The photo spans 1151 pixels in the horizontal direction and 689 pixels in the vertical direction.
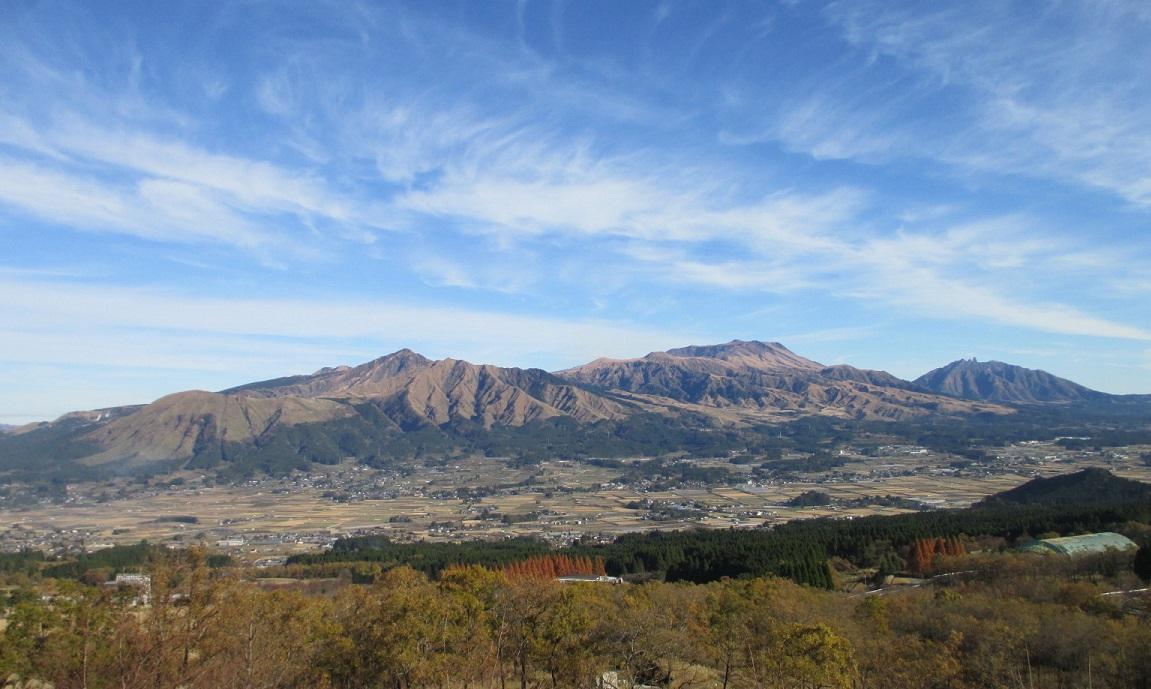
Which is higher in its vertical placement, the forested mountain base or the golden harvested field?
the forested mountain base

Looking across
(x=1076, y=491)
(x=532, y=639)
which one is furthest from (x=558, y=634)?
(x=1076, y=491)

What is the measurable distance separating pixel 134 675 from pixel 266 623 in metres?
9.72

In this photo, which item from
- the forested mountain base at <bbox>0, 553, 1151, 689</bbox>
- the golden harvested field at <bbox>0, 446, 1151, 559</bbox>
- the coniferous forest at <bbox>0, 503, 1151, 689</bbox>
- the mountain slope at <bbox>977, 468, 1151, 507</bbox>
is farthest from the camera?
the golden harvested field at <bbox>0, 446, 1151, 559</bbox>

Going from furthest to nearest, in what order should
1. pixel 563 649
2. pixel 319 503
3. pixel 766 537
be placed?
pixel 319 503 < pixel 766 537 < pixel 563 649

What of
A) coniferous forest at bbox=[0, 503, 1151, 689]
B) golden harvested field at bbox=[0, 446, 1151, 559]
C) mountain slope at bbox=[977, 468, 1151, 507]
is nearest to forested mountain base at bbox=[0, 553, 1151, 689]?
coniferous forest at bbox=[0, 503, 1151, 689]

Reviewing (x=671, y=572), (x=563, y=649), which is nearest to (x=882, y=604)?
(x=563, y=649)

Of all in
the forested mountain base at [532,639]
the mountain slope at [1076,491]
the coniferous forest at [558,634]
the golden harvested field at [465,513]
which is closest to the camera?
the forested mountain base at [532,639]

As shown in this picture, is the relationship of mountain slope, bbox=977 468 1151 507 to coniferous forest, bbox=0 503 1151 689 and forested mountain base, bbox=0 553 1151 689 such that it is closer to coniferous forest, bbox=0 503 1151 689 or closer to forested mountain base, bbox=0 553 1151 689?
coniferous forest, bbox=0 503 1151 689

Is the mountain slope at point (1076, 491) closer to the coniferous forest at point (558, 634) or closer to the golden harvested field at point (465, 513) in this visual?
the golden harvested field at point (465, 513)

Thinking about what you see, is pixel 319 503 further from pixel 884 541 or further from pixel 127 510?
pixel 884 541

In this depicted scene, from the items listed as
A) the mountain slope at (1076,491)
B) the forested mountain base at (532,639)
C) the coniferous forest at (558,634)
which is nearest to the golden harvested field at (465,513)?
the mountain slope at (1076,491)

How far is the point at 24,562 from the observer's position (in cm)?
9375

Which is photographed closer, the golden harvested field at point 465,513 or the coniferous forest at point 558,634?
the coniferous forest at point 558,634

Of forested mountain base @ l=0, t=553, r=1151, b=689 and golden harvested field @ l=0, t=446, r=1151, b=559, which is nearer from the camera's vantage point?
forested mountain base @ l=0, t=553, r=1151, b=689
